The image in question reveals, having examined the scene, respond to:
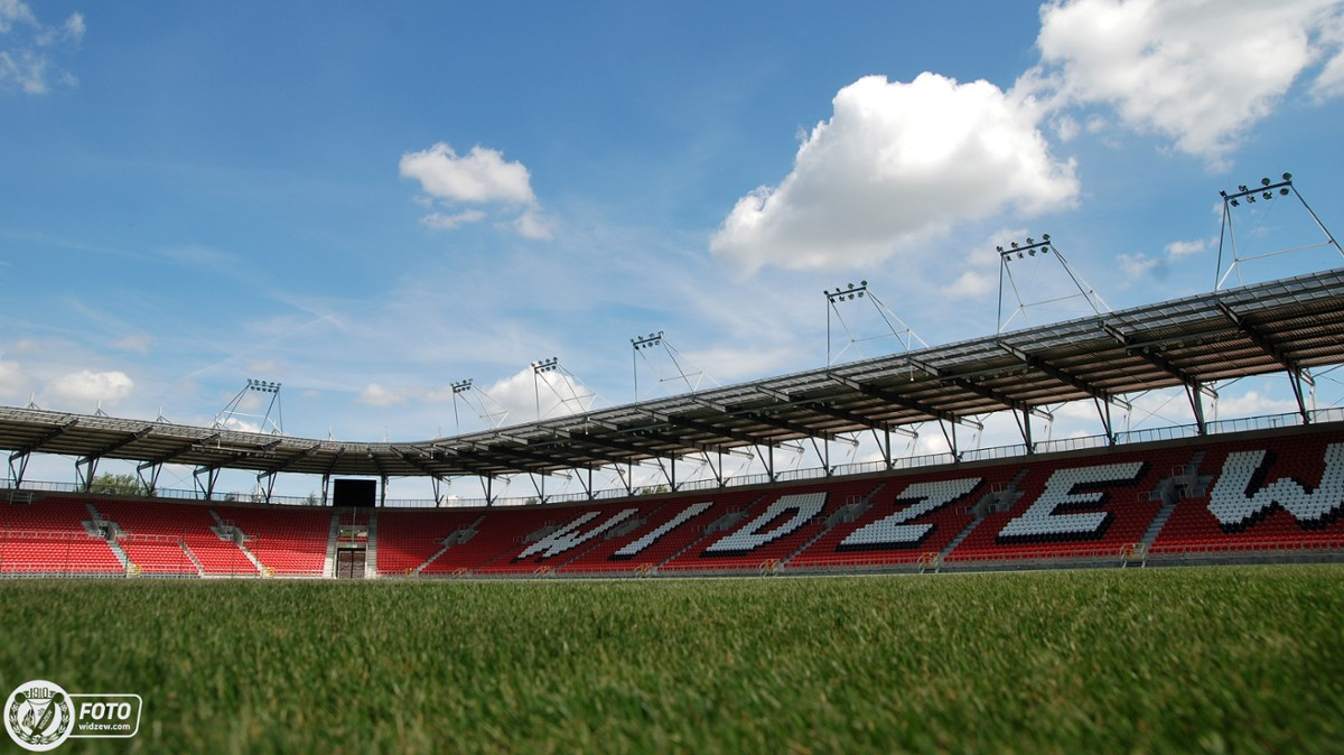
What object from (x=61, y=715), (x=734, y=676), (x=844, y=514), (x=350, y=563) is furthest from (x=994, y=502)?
(x=350, y=563)

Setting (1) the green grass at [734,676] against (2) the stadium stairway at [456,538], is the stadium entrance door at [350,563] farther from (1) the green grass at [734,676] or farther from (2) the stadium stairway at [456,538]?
(1) the green grass at [734,676]

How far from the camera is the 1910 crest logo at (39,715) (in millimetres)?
3580

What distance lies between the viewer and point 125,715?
399 cm

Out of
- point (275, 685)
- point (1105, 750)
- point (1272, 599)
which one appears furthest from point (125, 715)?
point (1272, 599)

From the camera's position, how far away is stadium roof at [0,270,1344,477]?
96.4 feet

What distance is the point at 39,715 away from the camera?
13.0ft

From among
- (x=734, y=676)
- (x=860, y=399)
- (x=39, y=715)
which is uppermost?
(x=860, y=399)

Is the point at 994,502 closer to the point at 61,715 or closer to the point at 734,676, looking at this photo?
the point at 734,676

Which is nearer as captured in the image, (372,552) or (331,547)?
(331,547)

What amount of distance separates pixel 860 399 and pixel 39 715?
37877mm

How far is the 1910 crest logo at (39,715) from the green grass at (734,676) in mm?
226

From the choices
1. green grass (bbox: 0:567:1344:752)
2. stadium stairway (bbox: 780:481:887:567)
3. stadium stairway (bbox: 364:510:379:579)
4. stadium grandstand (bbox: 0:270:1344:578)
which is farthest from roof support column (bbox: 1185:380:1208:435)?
stadium stairway (bbox: 364:510:379:579)

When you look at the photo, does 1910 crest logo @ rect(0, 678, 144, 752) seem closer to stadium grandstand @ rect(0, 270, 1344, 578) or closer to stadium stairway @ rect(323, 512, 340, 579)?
stadium grandstand @ rect(0, 270, 1344, 578)

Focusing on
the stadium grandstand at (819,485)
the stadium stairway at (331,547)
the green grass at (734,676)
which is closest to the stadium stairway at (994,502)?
the stadium grandstand at (819,485)
